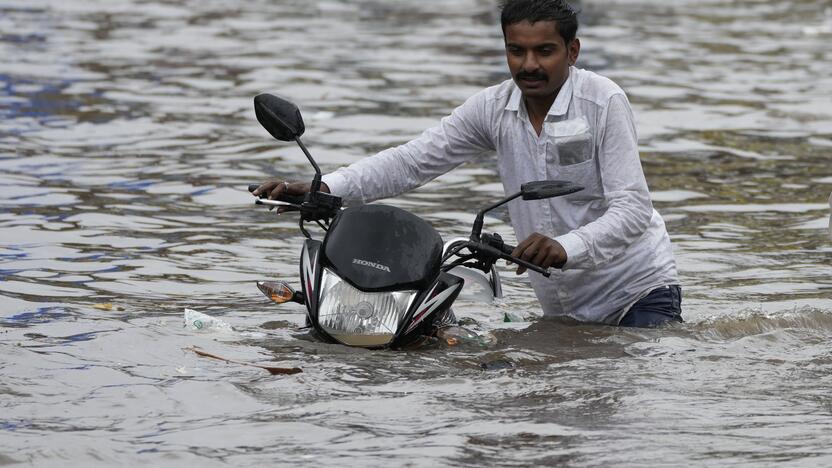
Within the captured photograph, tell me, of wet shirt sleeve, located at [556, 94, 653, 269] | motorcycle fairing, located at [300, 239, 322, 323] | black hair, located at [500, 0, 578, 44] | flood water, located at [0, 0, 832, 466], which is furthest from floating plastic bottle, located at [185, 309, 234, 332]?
black hair, located at [500, 0, 578, 44]

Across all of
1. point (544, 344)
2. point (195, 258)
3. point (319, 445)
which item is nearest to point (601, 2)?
point (195, 258)

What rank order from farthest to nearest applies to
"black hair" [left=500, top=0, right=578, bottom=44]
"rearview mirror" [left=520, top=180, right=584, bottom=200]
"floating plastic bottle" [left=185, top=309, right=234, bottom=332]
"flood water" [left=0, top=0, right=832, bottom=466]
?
1. "floating plastic bottle" [left=185, top=309, right=234, bottom=332]
2. "black hair" [left=500, top=0, right=578, bottom=44]
3. "rearview mirror" [left=520, top=180, right=584, bottom=200]
4. "flood water" [left=0, top=0, right=832, bottom=466]

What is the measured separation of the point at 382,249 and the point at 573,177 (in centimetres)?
100

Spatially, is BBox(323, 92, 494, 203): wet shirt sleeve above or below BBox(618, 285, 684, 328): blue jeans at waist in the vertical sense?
above

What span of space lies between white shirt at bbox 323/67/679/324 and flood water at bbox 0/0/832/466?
25 centimetres

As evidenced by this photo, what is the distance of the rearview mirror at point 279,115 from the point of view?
5996 mm

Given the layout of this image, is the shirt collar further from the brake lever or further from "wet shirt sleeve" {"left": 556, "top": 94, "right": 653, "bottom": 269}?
the brake lever

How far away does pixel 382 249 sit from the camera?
590 centimetres

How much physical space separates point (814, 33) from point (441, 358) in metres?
18.5

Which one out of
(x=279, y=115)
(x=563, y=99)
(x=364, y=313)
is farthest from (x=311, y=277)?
(x=563, y=99)

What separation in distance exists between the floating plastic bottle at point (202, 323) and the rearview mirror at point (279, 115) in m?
0.99

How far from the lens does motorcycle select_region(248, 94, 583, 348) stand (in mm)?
5844

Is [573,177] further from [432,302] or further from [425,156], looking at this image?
[432,302]

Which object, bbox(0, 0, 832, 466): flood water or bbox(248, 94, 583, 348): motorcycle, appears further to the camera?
bbox(248, 94, 583, 348): motorcycle
